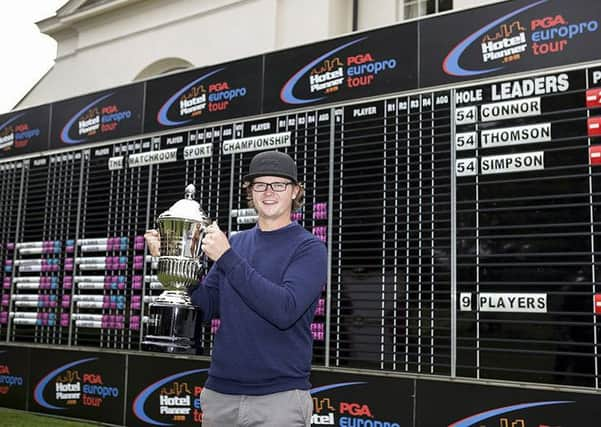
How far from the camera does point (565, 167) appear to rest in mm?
3826

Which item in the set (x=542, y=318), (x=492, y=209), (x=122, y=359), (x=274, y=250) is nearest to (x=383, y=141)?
(x=492, y=209)

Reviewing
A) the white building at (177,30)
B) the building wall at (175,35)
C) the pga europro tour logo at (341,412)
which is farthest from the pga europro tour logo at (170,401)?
the building wall at (175,35)

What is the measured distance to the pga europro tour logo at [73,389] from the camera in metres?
5.85

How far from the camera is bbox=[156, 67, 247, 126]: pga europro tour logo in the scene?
559cm

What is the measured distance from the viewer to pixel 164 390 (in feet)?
17.8

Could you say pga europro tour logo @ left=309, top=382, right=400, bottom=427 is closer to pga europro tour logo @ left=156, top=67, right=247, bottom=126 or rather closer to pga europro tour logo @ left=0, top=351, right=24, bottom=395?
pga europro tour logo @ left=156, top=67, right=247, bottom=126

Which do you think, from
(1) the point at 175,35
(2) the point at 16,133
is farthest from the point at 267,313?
(1) the point at 175,35

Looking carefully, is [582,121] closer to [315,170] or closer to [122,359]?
[315,170]

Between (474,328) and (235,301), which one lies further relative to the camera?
(474,328)

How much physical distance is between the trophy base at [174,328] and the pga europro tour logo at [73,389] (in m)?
3.46

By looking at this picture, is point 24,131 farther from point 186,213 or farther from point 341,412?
point 186,213

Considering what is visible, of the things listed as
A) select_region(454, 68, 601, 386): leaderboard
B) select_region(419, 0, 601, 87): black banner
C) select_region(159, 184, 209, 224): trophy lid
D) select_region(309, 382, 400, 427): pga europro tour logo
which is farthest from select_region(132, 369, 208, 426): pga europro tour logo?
select_region(419, 0, 601, 87): black banner

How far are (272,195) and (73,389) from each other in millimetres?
4542

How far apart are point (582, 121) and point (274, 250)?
2392mm
